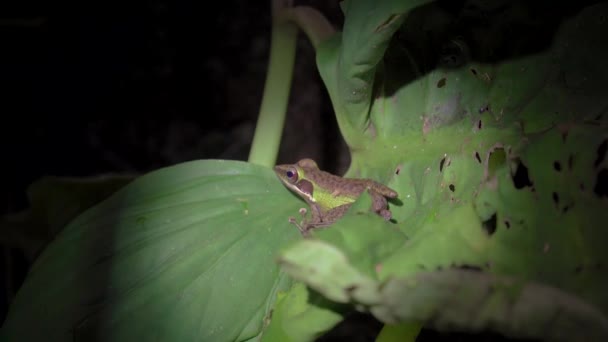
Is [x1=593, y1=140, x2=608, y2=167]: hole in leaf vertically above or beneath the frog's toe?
above

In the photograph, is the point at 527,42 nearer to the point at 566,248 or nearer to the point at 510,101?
the point at 510,101

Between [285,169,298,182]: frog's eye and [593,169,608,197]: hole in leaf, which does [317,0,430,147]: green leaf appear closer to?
[285,169,298,182]: frog's eye

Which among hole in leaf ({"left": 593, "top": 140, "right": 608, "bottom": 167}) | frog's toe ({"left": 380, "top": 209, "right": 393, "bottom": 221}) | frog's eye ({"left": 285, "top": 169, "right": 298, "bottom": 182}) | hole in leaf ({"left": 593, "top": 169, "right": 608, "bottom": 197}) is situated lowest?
frog's eye ({"left": 285, "top": 169, "right": 298, "bottom": 182})

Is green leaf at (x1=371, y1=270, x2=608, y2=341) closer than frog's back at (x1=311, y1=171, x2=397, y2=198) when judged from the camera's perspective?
Yes

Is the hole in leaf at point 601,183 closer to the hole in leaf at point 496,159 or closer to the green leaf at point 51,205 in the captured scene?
the hole in leaf at point 496,159

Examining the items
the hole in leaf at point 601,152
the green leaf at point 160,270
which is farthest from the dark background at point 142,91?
the hole in leaf at point 601,152

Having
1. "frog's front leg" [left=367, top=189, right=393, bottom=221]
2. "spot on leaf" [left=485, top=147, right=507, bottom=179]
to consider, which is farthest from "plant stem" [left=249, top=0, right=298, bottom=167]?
"spot on leaf" [left=485, top=147, right=507, bottom=179]

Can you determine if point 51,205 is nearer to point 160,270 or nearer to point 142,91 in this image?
point 160,270
